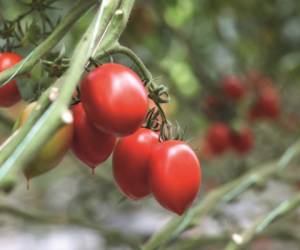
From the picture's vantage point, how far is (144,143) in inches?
25.6

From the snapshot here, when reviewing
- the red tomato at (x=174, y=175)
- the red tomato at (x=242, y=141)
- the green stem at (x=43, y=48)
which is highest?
the red tomato at (x=242, y=141)

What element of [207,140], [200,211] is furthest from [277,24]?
[200,211]

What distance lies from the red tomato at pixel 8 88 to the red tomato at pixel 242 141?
53.7 inches

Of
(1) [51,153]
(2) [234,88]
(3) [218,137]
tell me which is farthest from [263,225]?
(2) [234,88]

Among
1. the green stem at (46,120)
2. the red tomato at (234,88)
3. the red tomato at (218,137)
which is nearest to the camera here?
the green stem at (46,120)

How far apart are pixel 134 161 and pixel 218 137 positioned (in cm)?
136

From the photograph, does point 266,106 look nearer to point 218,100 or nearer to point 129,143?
point 218,100

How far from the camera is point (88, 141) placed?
2.01 ft

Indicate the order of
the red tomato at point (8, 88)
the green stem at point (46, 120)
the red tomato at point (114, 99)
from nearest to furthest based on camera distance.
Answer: the green stem at point (46, 120)
the red tomato at point (114, 99)
the red tomato at point (8, 88)

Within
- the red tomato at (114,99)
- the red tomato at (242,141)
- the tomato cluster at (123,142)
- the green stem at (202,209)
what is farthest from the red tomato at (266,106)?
the red tomato at (114,99)

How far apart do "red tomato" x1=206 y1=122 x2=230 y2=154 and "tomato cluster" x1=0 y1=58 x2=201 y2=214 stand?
129cm

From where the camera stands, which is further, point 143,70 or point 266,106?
point 266,106

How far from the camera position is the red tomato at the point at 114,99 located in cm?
57

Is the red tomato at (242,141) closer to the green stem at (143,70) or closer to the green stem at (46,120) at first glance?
the green stem at (143,70)
